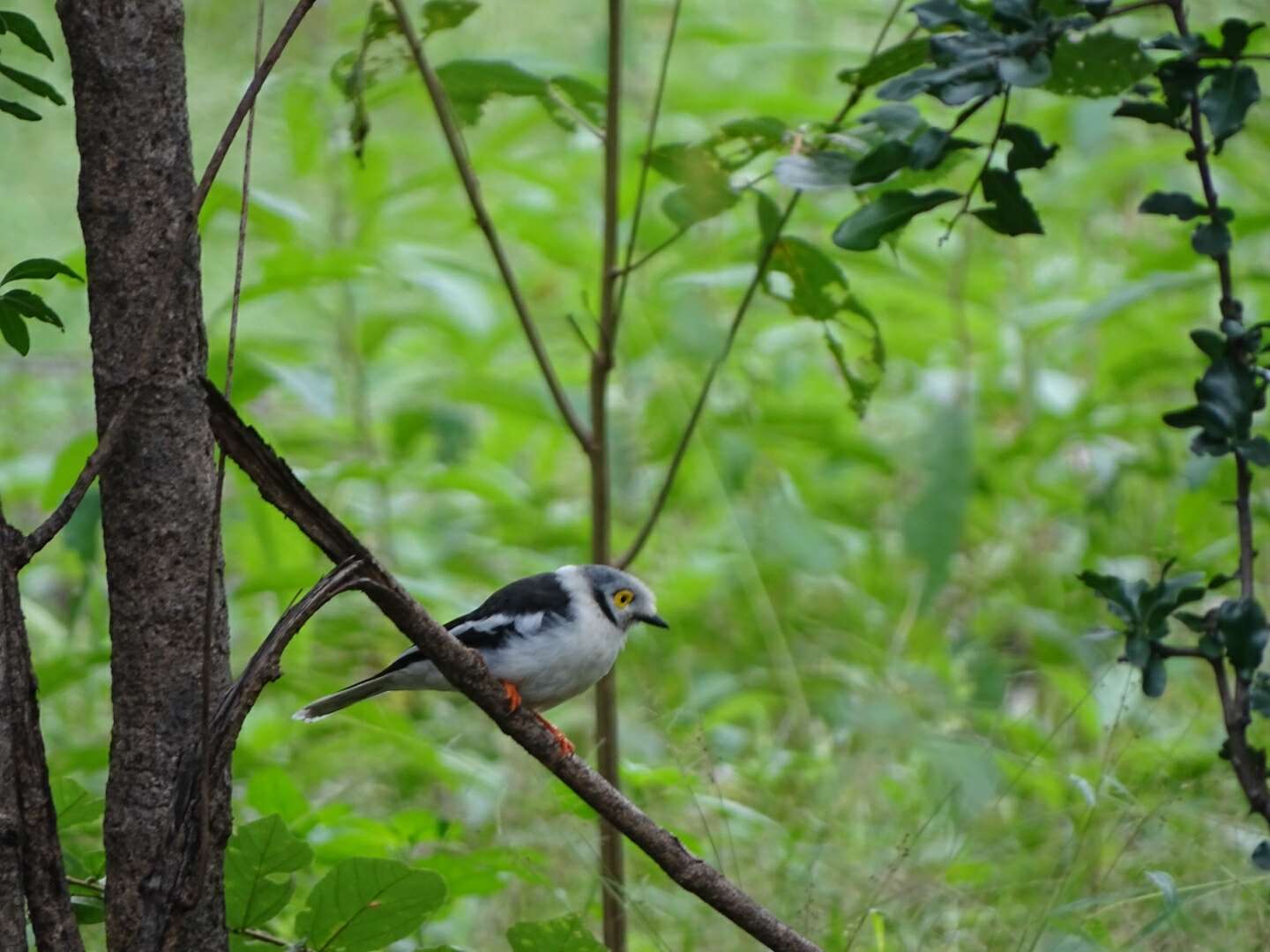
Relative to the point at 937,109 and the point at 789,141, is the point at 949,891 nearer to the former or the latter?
the point at 789,141

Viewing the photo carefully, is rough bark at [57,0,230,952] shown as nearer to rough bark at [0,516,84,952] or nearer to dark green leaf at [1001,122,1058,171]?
rough bark at [0,516,84,952]

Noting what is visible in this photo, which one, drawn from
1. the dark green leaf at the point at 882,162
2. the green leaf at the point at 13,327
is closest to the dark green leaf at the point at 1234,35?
the dark green leaf at the point at 882,162

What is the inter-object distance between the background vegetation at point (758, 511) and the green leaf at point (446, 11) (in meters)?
0.15

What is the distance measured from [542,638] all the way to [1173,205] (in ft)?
3.73

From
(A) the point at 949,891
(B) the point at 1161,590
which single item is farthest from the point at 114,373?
(A) the point at 949,891

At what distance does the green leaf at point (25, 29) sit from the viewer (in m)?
1.39

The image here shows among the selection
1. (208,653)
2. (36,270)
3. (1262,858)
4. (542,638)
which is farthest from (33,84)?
(1262,858)

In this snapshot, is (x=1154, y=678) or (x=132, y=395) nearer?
(x=132, y=395)

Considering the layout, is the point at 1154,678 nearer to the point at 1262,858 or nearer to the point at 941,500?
the point at 1262,858

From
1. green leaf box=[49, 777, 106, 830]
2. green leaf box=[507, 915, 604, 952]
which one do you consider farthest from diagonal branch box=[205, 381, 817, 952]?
green leaf box=[49, 777, 106, 830]

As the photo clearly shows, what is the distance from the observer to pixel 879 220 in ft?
5.49

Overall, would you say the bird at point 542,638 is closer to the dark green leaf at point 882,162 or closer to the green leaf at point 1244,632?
the dark green leaf at point 882,162

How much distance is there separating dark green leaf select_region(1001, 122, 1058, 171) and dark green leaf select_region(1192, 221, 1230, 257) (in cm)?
25

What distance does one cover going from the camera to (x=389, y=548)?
403cm
